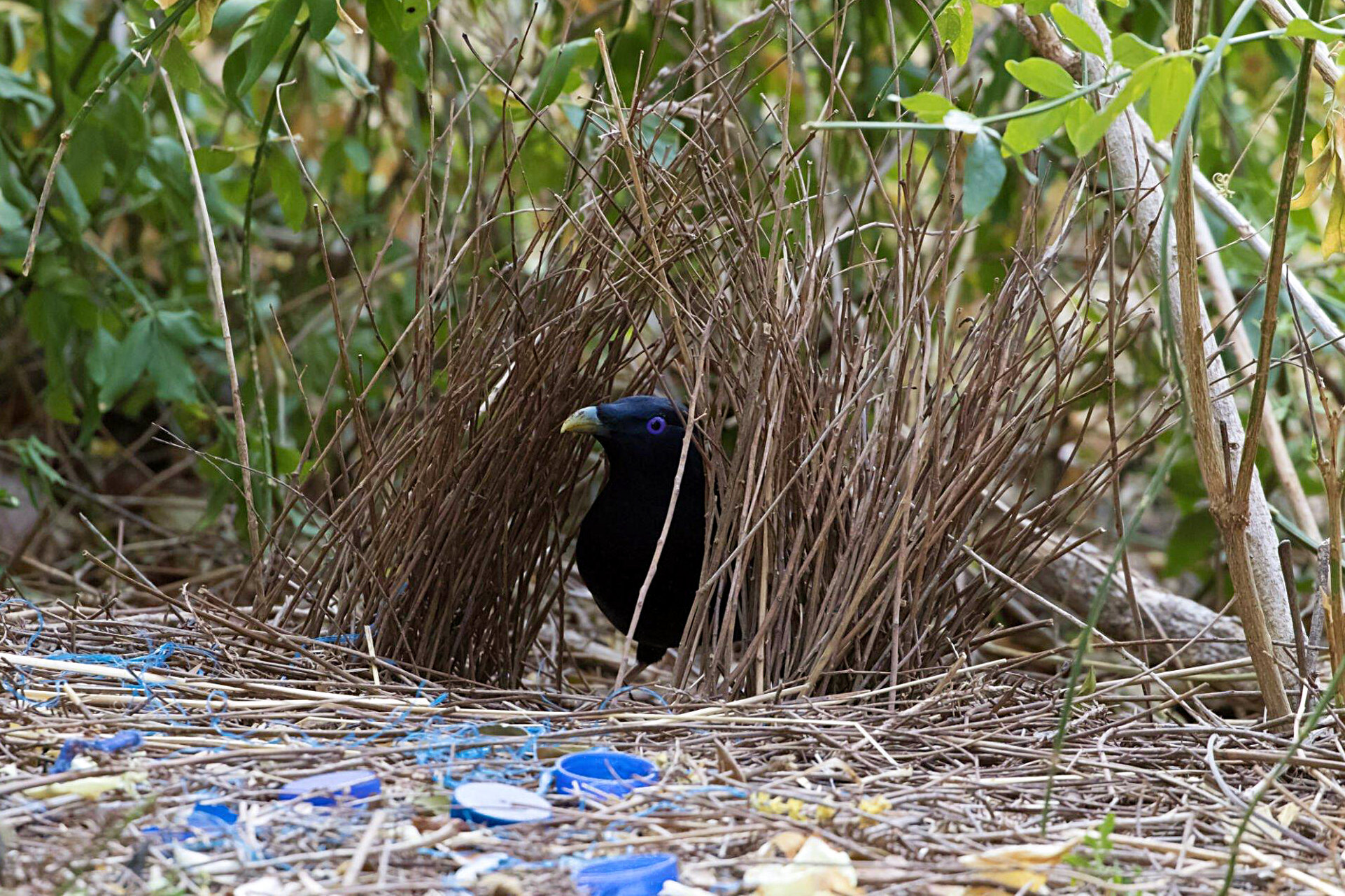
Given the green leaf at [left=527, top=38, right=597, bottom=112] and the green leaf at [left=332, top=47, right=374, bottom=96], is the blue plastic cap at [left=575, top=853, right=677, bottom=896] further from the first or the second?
the green leaf at [left=332, top=47, right=374, bottom=96]

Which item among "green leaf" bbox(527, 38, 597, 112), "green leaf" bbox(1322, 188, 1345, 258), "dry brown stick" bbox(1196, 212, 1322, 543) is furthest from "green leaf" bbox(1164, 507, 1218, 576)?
"green leaf" bbox(527, 38, 597, 112)

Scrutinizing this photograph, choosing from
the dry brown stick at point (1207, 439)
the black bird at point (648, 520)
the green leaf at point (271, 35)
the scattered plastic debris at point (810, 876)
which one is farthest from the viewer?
the black bird at point (648, 520)

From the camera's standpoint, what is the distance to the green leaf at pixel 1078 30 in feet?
3.92

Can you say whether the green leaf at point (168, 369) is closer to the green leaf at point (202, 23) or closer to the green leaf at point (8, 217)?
the green leaf at point (8, 217)

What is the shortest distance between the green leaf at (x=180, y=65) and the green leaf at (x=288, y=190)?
35cm

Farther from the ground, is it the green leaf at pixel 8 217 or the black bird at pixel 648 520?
the green leaf at pixel 8 217

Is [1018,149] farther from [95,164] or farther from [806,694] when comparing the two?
Answer: [95,164]

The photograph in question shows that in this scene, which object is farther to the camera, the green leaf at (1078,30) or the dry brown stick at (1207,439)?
the dry brown stick at (1207,439)

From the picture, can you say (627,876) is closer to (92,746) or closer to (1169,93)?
(92,746)

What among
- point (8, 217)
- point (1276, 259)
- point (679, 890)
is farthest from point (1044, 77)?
point (8, 217)

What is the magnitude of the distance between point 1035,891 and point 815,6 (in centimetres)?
273

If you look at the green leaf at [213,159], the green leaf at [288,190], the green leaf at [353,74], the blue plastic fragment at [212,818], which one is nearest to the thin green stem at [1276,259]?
the blue plastic fragment at [212,818]

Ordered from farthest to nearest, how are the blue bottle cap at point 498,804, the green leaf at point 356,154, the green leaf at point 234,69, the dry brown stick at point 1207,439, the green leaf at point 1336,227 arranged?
the green leaf at point 356,154 < the green leaf at point 234,69 < the green leaf at point 1336,227 < the dry brown stick at point 1207,439 < the blue bottle cap at point 498,804

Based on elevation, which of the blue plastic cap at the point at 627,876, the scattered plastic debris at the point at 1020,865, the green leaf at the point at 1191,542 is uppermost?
the green leaf at the point at 1191,542
